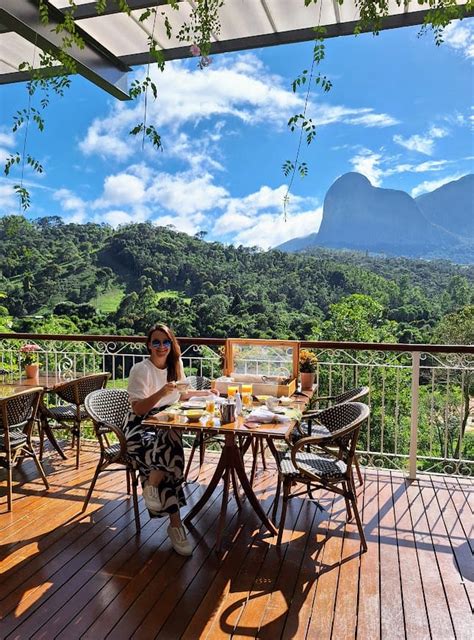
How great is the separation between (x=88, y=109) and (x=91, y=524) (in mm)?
29948

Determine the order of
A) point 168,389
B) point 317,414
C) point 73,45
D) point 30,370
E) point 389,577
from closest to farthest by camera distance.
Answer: point 389,577 → point 168,389 → point 317,414 → point 73,45 → point 30,370

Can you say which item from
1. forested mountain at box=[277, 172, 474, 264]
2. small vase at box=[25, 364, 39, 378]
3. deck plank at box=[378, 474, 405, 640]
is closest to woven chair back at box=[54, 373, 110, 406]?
small vase at box=[25, 364, 39, 378]

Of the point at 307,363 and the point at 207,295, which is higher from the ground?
the point at 207,295

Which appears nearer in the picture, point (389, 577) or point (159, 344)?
point (389, 577)

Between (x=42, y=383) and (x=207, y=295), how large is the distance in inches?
493

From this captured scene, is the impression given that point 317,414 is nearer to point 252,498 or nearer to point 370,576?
point 252,498

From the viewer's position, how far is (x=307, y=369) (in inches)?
162

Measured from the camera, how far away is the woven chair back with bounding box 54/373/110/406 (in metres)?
4.33

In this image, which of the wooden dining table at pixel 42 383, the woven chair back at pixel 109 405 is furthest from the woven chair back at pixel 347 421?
the wooden dining table at pixel 42 383

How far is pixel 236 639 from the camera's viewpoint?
7.25 ft

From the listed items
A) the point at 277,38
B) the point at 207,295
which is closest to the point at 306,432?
the point at 277,38

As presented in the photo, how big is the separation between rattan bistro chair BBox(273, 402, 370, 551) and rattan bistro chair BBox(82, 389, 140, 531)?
978 millimetres

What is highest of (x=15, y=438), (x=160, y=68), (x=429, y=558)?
(x=160, y=68)

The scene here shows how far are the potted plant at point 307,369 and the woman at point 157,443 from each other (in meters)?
1.19
